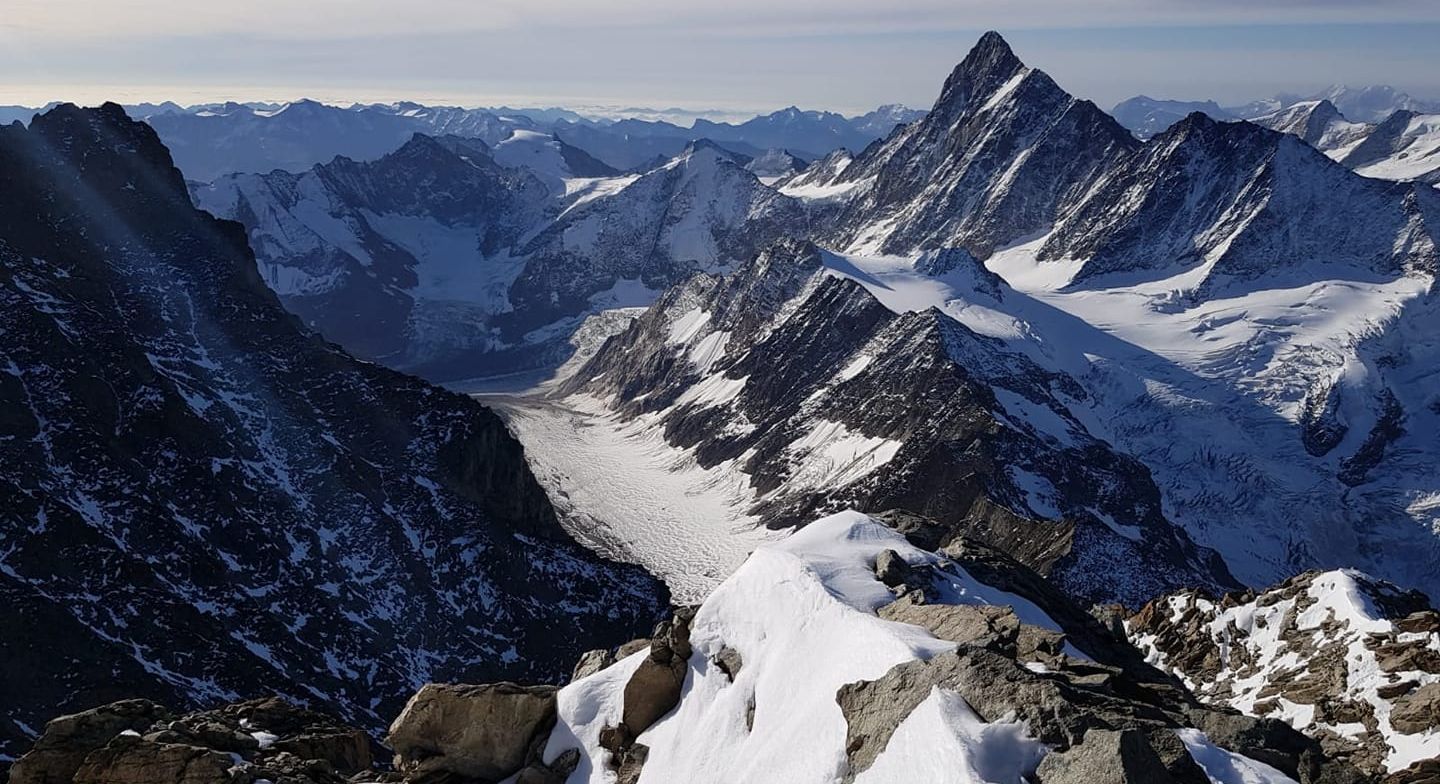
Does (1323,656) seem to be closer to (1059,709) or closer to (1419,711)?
(1419,711)

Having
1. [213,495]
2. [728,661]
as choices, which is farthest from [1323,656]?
[213,495]

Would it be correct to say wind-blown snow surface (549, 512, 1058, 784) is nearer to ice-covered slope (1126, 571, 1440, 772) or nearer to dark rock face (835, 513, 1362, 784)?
dark rock face (835, 513, 1362, 784)

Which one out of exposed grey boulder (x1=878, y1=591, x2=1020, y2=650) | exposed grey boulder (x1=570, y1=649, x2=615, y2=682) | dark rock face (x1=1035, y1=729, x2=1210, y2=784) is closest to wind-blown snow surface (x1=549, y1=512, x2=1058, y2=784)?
dark rock face (x1=1035, y1=729, x2=1210, y2=784)

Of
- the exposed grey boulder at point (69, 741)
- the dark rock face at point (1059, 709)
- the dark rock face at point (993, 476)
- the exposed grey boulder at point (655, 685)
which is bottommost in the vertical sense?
the dark rock face at point (993, 476)

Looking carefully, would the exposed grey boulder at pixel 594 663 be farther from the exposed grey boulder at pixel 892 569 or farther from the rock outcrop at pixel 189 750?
the exposed grey boulder at pixel 892 569

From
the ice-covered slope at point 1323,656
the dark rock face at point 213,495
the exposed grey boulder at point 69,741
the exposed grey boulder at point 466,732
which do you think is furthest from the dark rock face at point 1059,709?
the dark rock face at point 213,495

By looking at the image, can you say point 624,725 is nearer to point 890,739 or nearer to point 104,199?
point 890,739
